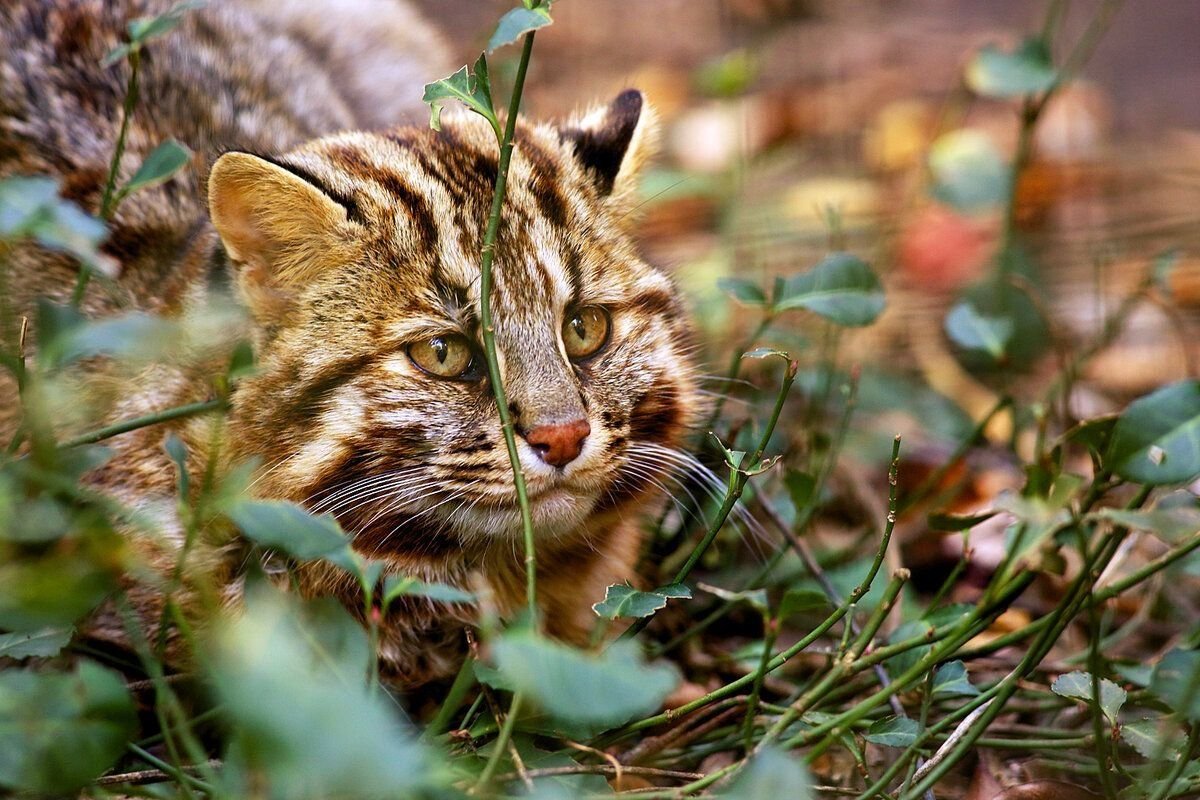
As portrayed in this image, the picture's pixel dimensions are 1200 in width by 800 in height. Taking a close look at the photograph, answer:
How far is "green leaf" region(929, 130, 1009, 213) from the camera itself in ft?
13.6

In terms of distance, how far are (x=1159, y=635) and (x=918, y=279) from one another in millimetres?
2510

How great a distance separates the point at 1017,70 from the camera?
362 centimetres

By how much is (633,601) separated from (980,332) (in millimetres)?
1657

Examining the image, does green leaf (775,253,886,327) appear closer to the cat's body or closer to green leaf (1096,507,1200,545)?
the cat's body

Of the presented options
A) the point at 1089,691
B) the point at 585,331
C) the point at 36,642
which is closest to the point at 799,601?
the point at 1089,691

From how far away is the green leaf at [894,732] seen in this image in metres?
2.36

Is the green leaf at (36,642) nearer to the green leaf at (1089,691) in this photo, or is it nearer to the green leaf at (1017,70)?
the green leaf at (1089,691)

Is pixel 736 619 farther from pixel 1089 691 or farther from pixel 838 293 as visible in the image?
pixel 1089 691

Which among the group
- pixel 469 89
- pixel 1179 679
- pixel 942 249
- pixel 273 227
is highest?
pixel 469 89

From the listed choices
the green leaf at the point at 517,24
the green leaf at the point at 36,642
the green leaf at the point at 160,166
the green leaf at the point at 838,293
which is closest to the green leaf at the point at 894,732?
the green leaf at the point at 838,293

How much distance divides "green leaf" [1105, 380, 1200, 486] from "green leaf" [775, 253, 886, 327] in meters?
0.96

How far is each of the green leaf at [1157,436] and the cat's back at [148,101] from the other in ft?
Result: 6.17

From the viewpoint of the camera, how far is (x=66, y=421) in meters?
2.65

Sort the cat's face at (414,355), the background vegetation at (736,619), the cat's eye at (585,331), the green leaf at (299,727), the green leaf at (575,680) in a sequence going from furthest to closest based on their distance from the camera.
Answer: the cat's eye at (585,331)
the cat's face at (414,355)
the background vegetation at (736,619)
the green leaf at (575,680)
the green leaf at (299,727)
